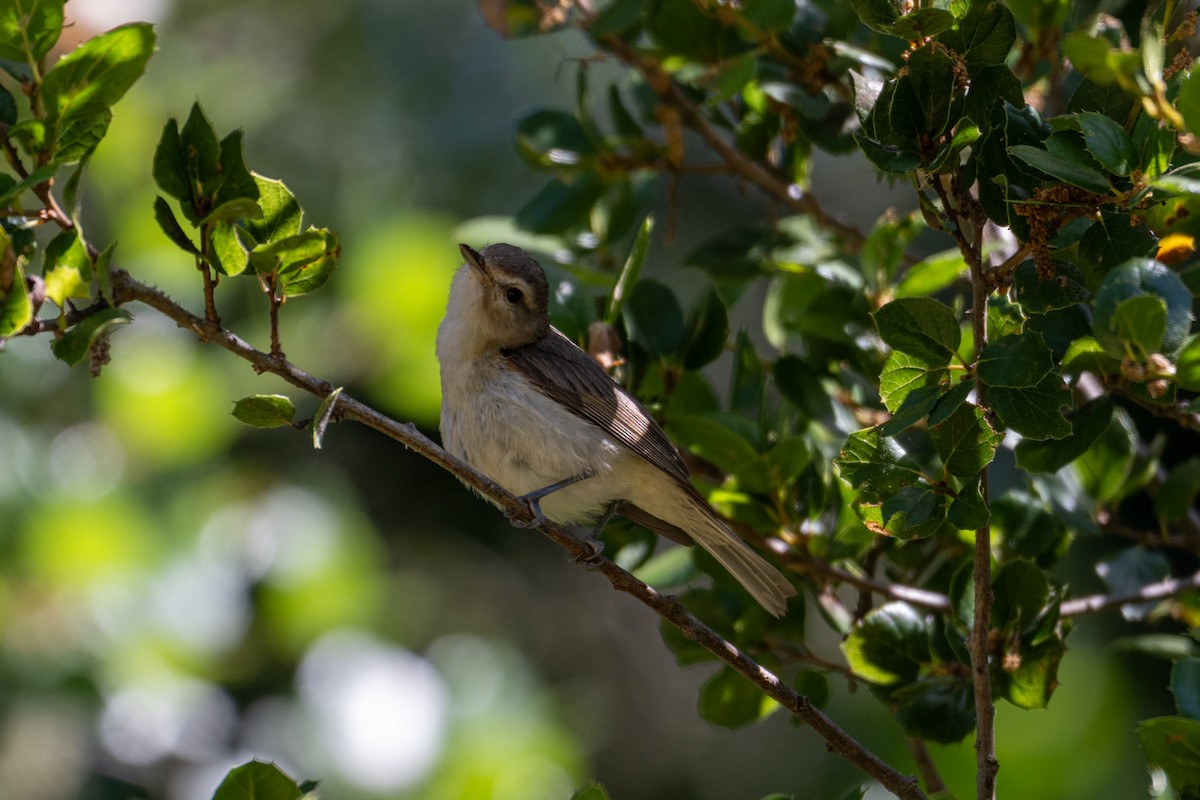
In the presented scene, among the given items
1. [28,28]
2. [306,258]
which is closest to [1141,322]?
[306,258]

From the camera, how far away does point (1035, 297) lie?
1.88 meters

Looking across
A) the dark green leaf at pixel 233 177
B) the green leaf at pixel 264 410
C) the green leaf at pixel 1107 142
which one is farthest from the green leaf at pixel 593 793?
the green leaf at pixel 1107 142

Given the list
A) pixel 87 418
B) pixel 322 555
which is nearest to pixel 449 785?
pixel 322 555

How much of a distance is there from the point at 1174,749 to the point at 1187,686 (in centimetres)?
15

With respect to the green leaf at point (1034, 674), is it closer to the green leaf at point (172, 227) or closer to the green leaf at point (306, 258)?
the green leaf at point (306, 258)

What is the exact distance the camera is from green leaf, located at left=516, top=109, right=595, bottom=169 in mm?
3215

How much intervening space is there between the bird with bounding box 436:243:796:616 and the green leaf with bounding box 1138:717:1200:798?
51.2 inches

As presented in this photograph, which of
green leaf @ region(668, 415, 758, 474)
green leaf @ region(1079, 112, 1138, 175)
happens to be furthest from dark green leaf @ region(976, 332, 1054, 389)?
green leaf @ region(668, 415, 758, 474)

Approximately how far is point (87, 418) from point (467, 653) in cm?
173

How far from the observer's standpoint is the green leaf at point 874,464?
6.42 ft

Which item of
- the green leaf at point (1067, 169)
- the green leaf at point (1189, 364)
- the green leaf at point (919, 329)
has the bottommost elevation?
the green leaf at point (919, 329)

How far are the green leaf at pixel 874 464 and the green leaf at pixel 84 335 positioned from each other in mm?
1180

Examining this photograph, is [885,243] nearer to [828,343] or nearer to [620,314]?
[828,343]

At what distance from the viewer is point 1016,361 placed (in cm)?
180
